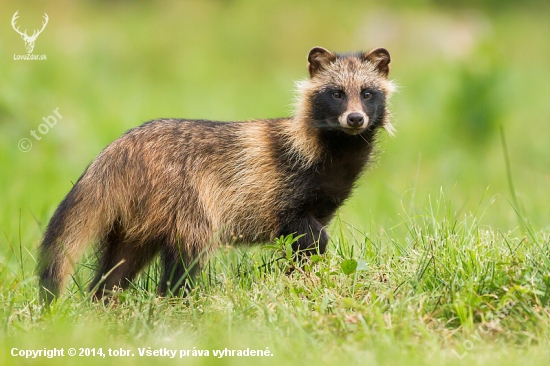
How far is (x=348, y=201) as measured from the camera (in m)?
6.69

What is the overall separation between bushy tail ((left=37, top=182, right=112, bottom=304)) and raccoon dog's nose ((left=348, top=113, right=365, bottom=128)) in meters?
1.94

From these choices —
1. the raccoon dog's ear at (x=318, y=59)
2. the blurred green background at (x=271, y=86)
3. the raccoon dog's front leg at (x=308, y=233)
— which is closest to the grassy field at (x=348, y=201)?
the blurred green background at (x=271, y=86)

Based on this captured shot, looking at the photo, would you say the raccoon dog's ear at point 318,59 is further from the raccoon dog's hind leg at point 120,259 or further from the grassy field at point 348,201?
the raccoon dog's hind leg at point 120,259

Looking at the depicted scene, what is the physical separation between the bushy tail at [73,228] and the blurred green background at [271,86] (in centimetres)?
136

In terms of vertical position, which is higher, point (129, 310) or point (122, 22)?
point (122, 22)

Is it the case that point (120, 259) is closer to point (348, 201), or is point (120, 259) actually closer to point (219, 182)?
point (219, 182)

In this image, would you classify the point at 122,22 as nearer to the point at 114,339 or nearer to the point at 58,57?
the point at 58,57

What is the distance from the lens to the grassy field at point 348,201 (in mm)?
4414

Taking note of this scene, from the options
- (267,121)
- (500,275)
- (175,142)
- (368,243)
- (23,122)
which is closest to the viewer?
(500,275)

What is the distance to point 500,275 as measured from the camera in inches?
190

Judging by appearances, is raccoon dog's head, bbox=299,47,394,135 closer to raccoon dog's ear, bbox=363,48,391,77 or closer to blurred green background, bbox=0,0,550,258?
raccoon dog's ear, bbox=363,48,391,77

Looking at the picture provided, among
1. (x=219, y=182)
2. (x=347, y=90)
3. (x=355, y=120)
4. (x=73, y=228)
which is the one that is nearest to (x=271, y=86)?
(x=347, y=90)

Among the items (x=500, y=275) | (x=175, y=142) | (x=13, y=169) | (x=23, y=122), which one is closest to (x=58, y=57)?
(x=23, y=122)

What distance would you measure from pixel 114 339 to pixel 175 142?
197cm
